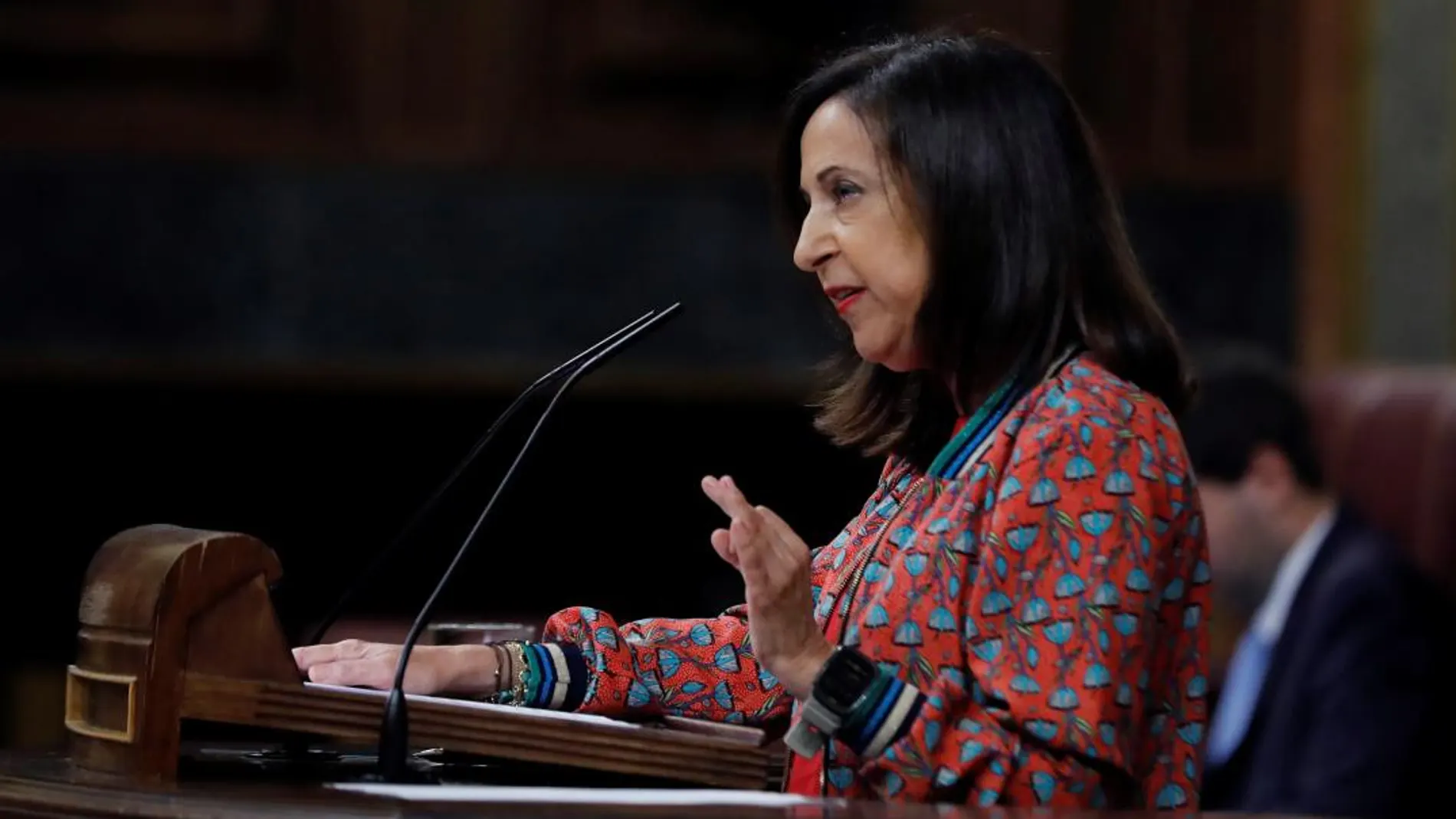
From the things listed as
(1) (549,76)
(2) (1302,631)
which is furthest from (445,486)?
(1) (549,76)

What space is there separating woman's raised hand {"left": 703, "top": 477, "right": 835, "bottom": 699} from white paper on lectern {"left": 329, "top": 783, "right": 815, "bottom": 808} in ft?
0.43

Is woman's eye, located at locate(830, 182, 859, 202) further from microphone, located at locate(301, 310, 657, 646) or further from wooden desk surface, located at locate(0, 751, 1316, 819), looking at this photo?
wooden desk surface, located at locate(0, 751, 1316, 819)

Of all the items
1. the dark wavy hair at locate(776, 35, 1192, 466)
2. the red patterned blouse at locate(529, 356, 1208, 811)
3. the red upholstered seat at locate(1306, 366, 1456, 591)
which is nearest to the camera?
the red patterned blouse at locate(529, 356, 1208, 811)

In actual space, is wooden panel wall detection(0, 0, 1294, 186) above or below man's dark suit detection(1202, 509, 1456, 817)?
above

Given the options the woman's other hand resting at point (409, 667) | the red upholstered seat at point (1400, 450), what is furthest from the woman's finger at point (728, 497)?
the red upholstered seat at point (1400, 450)

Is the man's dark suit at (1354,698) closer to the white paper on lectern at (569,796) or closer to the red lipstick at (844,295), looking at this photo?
the red lipstick at (844,295)

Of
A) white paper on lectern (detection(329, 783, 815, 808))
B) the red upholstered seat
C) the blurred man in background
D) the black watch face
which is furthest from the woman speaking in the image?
the red upholstered seat

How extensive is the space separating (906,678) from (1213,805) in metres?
2.38

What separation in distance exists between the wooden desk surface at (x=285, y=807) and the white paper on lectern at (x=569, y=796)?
1cm

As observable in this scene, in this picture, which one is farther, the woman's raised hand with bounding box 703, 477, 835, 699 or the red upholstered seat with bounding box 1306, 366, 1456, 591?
the red upholstered seat with bounding box 1306, 366, 1456, 591

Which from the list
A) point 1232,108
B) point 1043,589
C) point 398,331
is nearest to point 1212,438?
point 1232,108

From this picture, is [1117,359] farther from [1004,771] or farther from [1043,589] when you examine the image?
[1004,771]

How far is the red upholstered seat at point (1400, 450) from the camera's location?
3748 millimetres

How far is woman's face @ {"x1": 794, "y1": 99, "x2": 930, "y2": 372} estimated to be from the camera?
5.68ft
